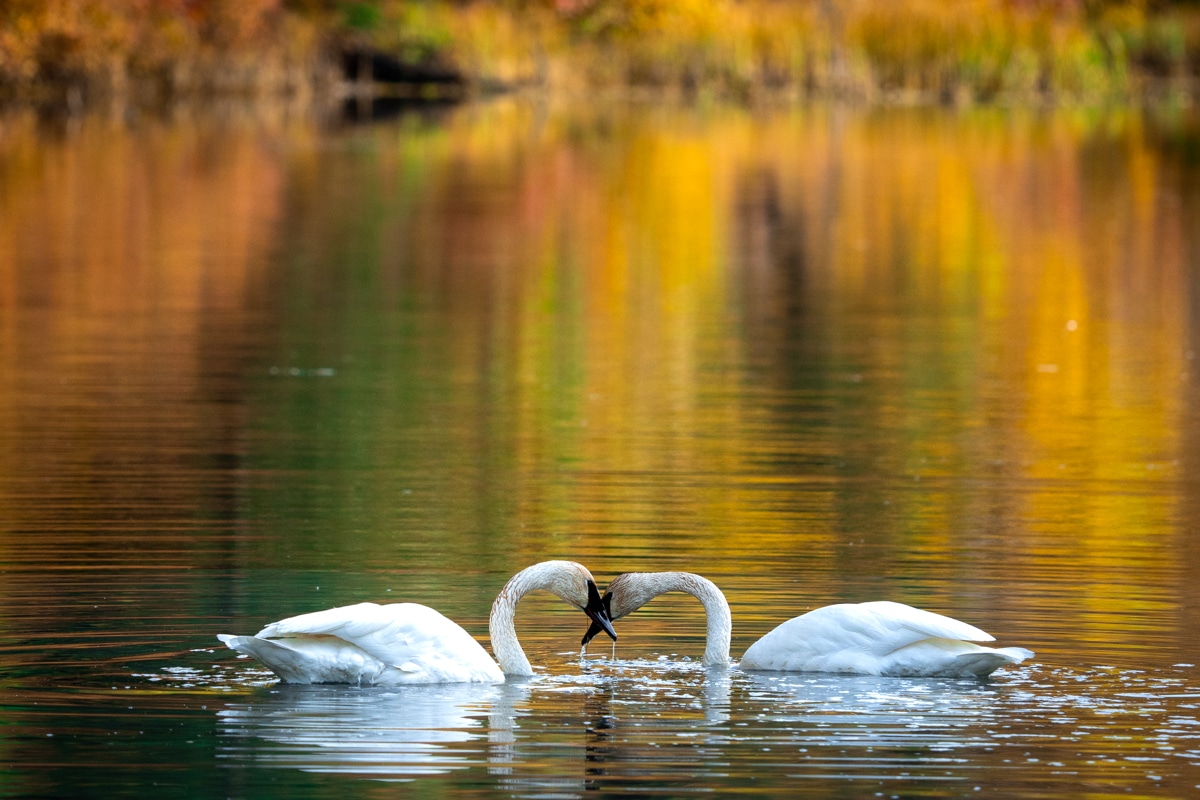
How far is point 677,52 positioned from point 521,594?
183 feet

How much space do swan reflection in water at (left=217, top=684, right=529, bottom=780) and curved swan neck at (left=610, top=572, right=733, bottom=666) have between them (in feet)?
1.87

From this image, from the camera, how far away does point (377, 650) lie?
804 cm

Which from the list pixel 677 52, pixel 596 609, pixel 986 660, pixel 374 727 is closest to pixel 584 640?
pixel 596 609

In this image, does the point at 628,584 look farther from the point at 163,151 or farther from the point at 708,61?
the point at 708,61

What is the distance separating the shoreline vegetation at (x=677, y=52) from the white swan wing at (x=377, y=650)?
48518mm

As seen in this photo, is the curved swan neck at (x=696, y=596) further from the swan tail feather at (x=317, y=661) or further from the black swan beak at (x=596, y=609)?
the swan tail feather at (x=317, y=661)

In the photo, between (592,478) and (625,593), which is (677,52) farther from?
(625,593)

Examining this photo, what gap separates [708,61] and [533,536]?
52385mm

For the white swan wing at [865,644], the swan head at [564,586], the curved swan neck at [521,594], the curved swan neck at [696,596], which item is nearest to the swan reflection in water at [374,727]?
the curved swan neck at [521,594]

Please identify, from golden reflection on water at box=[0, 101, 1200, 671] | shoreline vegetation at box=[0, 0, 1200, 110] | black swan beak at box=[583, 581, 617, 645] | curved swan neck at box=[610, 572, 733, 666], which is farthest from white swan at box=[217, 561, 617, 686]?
shoreline vegetation at box=[0, 0, 1200, 110]

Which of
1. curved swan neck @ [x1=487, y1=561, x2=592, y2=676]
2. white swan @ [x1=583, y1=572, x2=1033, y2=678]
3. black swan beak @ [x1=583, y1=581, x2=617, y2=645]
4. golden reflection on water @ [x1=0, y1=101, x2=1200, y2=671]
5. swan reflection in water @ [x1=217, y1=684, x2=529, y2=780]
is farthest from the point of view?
golden reflection on water @ [x1=0, y1=101, x2=1200, y2=671]

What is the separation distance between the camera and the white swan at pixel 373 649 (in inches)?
311

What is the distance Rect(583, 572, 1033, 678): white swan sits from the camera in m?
8.21

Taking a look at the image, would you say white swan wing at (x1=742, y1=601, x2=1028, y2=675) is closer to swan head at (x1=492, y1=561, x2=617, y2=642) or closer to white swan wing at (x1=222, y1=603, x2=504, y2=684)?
swan head at (x1=492, y1=561, x2=617, y2=642)
